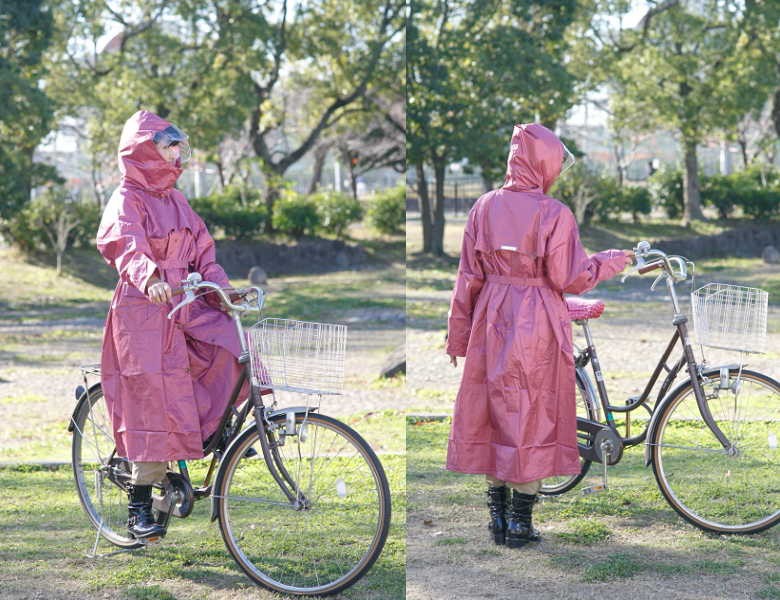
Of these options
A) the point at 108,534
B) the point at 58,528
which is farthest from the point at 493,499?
the point at 58,528

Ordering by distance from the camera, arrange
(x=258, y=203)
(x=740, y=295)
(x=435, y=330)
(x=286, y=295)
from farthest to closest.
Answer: (x=258, y=203), (x=286, y=295), (x=435, y=330), (x=740, y=295)

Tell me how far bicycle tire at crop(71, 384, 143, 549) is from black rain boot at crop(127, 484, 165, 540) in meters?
0.11

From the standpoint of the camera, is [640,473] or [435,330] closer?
[640,473]

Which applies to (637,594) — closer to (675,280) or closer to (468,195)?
(675,280)

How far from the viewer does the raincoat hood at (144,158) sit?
358 centimetres

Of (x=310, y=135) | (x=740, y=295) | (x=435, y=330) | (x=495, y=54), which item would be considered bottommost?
(x=435, y=330)

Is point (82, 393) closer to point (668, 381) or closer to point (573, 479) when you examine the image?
point (573, 479)

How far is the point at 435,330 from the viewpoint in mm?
10984

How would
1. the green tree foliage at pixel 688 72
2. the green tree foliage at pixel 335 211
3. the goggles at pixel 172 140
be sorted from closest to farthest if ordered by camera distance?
1. the goggles at pixel 172 140
2. the green tree foliage at pixel 688 72
3. the green tree foliage at pixel 335 211

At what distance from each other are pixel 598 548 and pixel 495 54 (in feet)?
39.7

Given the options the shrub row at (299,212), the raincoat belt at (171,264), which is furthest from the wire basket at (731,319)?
the shrub row at (299,212)

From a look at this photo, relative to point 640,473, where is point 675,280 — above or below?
above

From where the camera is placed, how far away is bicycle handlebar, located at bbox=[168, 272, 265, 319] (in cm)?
333

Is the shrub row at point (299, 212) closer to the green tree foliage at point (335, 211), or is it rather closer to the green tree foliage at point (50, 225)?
the green tree foliage at point (335, 211)
